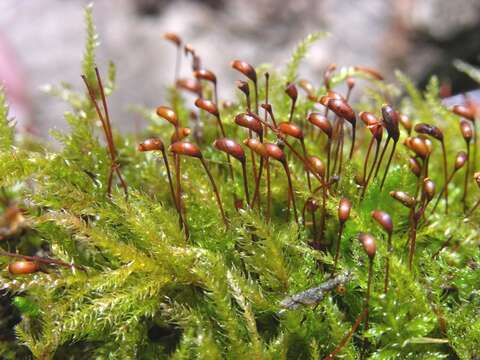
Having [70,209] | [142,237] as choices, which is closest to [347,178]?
[142,237]

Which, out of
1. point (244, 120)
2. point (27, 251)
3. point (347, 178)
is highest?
point (244, 120)

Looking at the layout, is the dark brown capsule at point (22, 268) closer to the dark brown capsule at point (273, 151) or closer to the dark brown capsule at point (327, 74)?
the dark brown capsule at point (273, 151)

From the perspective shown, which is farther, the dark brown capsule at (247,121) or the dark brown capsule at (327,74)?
the dark brown capsule at (327,74)

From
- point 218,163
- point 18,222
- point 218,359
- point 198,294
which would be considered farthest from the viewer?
point 218,163

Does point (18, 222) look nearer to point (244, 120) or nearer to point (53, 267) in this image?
point (53, 267)

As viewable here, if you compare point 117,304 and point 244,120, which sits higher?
point 244,120

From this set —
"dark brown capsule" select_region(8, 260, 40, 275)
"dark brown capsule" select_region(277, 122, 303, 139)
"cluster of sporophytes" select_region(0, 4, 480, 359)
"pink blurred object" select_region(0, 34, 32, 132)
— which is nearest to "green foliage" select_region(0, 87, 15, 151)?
"cluster of sporophytes" select_region(0, 4, 480, 359)

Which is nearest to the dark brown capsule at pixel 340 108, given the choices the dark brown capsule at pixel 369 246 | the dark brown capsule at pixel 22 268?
the dark brown capsule at pixel 369 246

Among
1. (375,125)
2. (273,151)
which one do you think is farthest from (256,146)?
(375,125)
